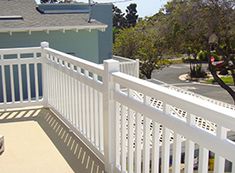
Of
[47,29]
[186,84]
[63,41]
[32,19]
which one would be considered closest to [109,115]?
[47,29]

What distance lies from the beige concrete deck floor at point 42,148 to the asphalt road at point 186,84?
14343mm

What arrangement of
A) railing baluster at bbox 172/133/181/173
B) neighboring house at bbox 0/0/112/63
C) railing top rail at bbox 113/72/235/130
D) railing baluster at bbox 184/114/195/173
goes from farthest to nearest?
neighboring house at bbox 0/0/112/63 < railing baluster at bbox 172/133/181/173 < railing baluster at bbox 184/114/195/173 < railing top rail at bbox 113/72/235/130

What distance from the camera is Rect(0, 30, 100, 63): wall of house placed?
33.8 ft

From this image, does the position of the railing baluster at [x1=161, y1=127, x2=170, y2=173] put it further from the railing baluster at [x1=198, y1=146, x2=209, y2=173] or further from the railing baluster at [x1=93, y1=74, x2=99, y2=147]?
the railing baluster at [x1=93, y1=74, x2=99, y2=147]

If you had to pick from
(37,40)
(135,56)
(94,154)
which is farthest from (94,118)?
(135,56)

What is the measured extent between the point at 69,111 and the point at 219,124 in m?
2.74

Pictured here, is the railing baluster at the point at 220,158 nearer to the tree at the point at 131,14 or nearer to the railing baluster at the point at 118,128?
the railing baluster at the point at 118,128

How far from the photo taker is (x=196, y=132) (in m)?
1.75

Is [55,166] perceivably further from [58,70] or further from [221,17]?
[221,17]

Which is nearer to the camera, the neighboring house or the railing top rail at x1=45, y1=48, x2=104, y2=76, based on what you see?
the railing top rail at x1=45, y1=48, x2=104, y2=76

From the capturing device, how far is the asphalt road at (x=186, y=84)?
72.6 feet

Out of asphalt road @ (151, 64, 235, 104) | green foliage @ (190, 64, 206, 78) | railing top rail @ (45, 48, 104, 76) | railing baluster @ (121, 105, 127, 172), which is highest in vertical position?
railing top rail @ (45, 48, 104, 76)

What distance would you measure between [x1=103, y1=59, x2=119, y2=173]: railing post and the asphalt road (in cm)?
1574

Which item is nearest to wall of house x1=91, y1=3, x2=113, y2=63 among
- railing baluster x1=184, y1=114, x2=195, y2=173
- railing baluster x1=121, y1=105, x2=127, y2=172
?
railing baluster x1=121, y1=105, x2=127, y2=172
